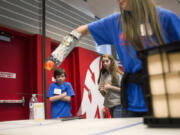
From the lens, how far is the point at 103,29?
112 centimetres

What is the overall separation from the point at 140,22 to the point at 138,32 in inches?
1.9

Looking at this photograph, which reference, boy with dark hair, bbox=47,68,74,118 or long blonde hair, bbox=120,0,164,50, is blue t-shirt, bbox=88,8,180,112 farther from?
boy with dark hair, bbox=47,68,74,118

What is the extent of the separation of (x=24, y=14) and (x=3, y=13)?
1.34ft

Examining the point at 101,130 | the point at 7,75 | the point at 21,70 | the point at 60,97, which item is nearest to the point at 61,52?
the point at 101,130

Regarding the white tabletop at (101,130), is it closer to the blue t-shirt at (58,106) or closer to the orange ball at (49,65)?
the orange ball at (49,65)

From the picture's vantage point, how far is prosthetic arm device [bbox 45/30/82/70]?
91cm

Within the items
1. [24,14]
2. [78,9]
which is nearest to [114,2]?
[78,9]

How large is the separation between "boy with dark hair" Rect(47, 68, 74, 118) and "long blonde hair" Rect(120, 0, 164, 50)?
6.06 ft

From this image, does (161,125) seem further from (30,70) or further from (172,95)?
(30,70)

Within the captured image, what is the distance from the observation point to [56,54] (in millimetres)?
933

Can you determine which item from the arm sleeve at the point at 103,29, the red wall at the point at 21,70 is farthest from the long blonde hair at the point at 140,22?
the red wall at the point at 21,70

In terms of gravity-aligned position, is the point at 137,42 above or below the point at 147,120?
above

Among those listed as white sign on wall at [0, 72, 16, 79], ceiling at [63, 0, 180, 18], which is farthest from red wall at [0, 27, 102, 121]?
ceiling at [63, 0, 180, 18]

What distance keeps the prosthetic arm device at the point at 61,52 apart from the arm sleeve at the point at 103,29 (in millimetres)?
107
